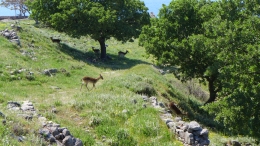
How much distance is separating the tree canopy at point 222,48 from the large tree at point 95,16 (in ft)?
31.6

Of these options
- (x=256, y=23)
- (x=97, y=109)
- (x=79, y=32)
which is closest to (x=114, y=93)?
(x=97, y=109)

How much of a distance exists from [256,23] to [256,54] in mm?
2418

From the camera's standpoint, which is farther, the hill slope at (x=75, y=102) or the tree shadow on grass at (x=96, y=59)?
the tree shadow on grass at (x=96, y=59)

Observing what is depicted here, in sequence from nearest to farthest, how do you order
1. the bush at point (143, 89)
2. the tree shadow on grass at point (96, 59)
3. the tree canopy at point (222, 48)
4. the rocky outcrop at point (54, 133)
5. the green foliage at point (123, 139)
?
1. the rocky outcrop at point (54, 133)
2. the green foliage at point (123, 139)
3. the tree canopy at point (222, 48)
4. the bush at point (143, 89)
5. the tree shadow on grass at point (96, 59)

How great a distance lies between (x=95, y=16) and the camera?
37.5 metres

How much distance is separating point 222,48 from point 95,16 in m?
22.9

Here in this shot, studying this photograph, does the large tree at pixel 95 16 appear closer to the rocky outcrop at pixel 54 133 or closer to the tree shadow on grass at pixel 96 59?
the tree shadow on grass at pixel 96 59

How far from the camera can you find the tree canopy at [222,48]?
16125 mm

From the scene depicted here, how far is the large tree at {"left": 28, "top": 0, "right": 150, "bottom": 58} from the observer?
124 feet

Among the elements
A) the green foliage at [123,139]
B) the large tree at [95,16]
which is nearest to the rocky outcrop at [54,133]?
the green foliage at [123,139]

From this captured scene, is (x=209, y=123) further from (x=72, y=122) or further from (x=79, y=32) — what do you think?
(x=79, y=32)

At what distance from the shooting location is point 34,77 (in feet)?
73.9

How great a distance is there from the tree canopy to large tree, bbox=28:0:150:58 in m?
9.62

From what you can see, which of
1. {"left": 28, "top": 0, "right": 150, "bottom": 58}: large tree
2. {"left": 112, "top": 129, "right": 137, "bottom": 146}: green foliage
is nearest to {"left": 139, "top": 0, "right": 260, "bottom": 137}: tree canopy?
{"left": 112, "top": 129, "right": 137, "bottom": 146}: green foliage
